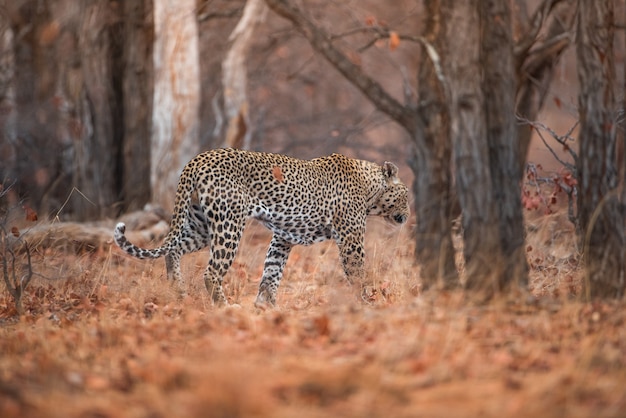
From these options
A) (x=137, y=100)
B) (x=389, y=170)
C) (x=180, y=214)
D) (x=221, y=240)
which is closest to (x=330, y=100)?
(x=137, y=100)

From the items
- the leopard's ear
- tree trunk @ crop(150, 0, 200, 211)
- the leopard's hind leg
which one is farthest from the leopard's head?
tree trunk @ crop(150, 0, 200, 211)

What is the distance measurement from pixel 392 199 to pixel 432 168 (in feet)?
2.66

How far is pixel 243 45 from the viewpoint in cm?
1593

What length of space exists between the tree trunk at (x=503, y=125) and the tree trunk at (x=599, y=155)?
617 mm

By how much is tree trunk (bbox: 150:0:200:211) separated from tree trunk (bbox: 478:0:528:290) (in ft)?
24.2

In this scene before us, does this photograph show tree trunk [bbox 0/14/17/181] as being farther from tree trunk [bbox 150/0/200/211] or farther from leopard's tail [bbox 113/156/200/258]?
leopard's tail [bbox 113/156/200/258]

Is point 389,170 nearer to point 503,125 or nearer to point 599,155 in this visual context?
point 503,125

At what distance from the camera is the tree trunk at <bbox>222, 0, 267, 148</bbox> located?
15836 mm

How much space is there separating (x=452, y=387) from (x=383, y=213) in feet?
19.0

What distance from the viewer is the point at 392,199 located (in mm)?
10992

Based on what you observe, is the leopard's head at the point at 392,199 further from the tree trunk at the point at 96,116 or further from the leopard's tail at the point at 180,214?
the tree trunk at the point at 96,116

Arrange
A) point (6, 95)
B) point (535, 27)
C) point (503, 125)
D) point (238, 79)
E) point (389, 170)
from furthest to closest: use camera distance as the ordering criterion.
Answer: point (6, 95)
point (238, 79)
point (535, 27)
point (389, 170)
point (503, 125)

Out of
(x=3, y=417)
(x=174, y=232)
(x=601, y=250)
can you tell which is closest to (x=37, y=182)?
(x=174, y=232)

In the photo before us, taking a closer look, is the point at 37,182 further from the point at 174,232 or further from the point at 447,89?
the point at 447,89
